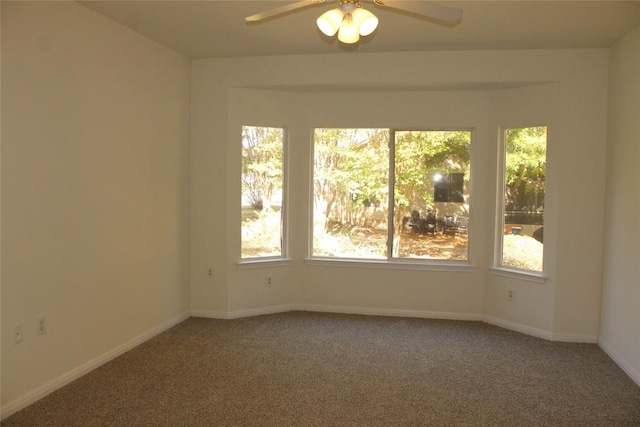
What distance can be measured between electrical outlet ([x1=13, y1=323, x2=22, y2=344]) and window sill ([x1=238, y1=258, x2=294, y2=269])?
2440 mm

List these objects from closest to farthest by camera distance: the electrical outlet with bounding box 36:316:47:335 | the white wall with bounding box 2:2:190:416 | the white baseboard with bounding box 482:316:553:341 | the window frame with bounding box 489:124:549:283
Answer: the white wall with bounding box 2:2:190:416 < the electrical outlet with bounding box 36:316:47:335 < the white baseboard with bounding box 482:316:553:341 < the window frame with bounding box 489:124:549:283

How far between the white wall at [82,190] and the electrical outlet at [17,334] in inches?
1.2

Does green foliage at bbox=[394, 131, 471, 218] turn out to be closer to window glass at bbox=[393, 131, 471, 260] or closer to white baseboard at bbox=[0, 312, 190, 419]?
window glass at bbox=[393, 131, 471, 260]

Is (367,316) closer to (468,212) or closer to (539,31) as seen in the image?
(468,212)

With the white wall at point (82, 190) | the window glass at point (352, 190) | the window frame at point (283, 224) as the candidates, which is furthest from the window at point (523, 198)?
the white wall at point (82, 190)

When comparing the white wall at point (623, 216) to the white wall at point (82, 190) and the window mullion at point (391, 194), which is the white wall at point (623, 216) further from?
the white wall at point (82, 190)

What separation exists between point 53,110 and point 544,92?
430 cm

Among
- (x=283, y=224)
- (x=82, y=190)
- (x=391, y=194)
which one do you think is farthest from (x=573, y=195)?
(x=82, y=190)

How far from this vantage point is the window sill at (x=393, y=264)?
5.39 metres

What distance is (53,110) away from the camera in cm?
336

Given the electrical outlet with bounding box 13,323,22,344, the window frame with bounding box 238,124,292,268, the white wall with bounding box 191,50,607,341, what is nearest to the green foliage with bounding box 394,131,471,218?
the white wall with bounding box 191,50,607,341

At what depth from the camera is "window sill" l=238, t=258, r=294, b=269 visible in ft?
17.5

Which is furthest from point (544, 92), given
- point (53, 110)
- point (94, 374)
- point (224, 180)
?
point (94, 374)

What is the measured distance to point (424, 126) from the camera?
5387 millimetres
